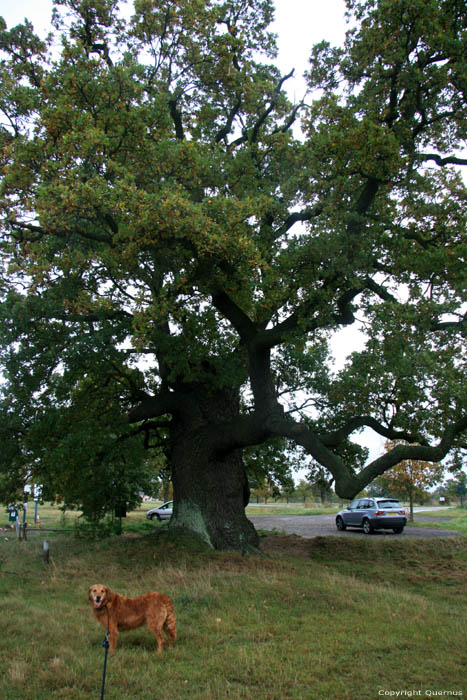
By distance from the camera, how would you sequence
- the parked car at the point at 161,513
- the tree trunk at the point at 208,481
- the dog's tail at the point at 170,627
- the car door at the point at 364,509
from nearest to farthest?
1. the dog's tail at the point at 170,627
2. the tree trunk at the point at 208,481
3. the car door at the point at 364,509
4. the parked car at the point at 161,513

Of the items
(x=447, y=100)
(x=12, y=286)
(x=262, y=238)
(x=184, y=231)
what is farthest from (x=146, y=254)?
(x=447, y=100)

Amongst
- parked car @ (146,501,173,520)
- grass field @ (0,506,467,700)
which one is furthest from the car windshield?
parked car @ (146,501,173,520)

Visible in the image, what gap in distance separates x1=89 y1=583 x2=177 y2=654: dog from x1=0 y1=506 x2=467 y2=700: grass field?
0.24m

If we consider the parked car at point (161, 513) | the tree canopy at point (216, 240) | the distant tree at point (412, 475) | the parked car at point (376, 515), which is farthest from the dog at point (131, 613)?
the parked car at point (161, 513)

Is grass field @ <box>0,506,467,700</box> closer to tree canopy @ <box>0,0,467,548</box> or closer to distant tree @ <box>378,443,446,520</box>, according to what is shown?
tree canopy @ <box>0,0,467,548</box>

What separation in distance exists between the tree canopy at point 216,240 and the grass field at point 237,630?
7.09 feet

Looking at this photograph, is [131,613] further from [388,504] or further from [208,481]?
[388,504]

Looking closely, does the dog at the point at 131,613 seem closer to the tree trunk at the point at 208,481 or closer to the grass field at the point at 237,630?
the grass field at the point at 237,630

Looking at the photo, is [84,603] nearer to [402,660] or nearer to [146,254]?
[402,660]

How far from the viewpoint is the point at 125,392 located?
13.8m

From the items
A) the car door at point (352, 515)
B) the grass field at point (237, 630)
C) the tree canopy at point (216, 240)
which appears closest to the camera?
the grass field at point (237, 630)

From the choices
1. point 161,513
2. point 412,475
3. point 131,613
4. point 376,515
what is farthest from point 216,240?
point 161,513

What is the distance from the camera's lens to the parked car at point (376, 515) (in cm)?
2242

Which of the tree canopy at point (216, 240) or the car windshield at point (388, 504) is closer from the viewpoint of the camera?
the tree canopy at point (216, 240)
